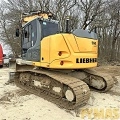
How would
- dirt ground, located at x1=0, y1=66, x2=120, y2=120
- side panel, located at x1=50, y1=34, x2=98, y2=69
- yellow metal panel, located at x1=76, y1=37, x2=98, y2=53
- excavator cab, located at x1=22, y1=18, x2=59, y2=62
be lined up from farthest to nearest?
1. excavator cab, located at x1=22, y1=18, x2=59, y2=62
2. yellow metal panel, located at x1=76, y1=37, x2=98, y2=53
3. side panel, located at x1=50, y1=34, x2=98, y2=69
4. dirt ground, located at x1=0, y1=66, x2=120, y2=120

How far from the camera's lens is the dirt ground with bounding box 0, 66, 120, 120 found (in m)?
5.43

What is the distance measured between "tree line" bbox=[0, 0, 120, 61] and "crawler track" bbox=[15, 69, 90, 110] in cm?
1082

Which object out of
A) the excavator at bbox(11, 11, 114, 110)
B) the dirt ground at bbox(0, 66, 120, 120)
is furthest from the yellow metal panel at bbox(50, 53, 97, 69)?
the dirt ground at bbox(0, 66, 120, 120)

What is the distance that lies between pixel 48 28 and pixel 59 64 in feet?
5.74

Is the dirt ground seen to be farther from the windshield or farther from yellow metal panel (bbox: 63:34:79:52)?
the windshield

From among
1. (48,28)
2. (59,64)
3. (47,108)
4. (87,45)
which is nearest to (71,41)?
(87,45)

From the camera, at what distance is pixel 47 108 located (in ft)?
19.6

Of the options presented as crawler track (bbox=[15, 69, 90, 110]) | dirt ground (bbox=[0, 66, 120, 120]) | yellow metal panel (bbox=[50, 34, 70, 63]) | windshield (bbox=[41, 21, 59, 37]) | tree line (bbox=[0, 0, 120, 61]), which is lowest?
dirt ground (bbox=[0, 66, 120, 120])

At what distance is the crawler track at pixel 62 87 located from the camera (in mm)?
5830

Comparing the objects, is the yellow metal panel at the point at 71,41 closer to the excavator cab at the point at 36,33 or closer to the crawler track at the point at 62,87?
the crawler track at the point at 62,87

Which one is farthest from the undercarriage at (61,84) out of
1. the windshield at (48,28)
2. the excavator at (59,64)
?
the windshield at (48,28)

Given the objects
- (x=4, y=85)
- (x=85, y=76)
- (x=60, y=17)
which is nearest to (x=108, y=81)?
(x=85, y=76)

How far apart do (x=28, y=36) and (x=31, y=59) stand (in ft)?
3.36

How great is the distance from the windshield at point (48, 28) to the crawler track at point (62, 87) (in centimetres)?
125
